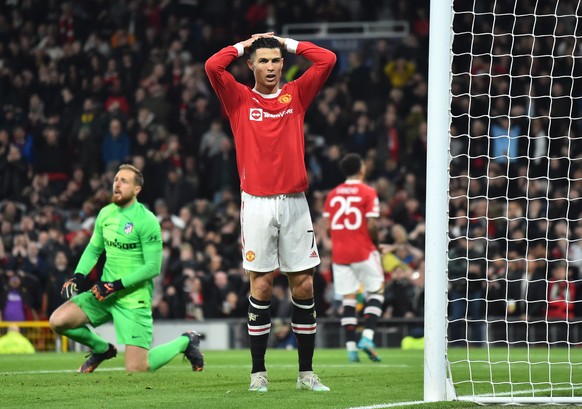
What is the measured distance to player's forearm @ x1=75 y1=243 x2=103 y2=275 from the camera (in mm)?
10250

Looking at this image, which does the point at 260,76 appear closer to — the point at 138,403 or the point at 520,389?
the point at 138,403

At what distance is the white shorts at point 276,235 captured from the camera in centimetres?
784

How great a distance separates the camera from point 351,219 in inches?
523

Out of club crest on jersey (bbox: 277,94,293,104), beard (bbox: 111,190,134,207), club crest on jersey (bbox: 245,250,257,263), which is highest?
club crest on jersey (bbox: 277,94,293,104)

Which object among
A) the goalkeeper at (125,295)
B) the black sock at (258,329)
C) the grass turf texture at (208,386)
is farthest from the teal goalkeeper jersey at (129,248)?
the black sock at (258,329)

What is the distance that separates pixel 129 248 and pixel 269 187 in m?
2.93

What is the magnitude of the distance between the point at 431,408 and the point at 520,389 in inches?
80.7

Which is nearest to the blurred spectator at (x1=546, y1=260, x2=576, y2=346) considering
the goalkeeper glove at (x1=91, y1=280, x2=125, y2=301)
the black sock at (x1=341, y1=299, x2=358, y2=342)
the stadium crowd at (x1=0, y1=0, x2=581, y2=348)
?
the stadium crowd at (x1=0, y1=0, x2=581, y2=348)

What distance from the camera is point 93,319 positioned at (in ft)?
34.0

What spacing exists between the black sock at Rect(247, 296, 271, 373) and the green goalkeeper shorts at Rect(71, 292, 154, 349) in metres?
2.59

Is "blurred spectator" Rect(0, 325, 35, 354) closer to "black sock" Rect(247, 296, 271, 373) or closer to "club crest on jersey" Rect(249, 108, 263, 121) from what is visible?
"black sock" Rect(247, 296, 271, 373)

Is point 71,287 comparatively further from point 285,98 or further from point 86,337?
point 285,98

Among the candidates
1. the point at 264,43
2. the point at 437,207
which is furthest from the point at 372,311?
the point at 437,207

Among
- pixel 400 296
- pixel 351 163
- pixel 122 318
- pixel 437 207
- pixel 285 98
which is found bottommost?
pixel 400 296
